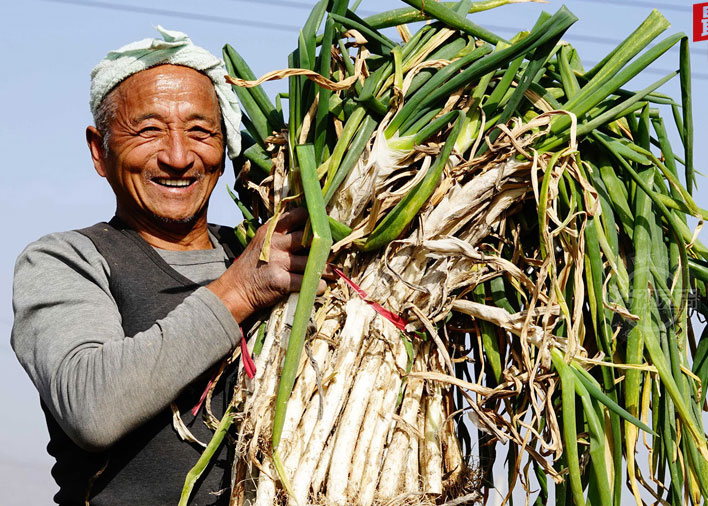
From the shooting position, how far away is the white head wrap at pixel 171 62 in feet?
5.41

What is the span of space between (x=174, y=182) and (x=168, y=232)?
118 millimetres

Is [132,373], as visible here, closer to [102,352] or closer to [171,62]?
[102,352]

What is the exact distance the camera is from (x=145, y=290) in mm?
1487

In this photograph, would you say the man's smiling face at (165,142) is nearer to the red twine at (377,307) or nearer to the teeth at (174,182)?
the teeth at (174,182)

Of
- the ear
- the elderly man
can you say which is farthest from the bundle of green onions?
the ear

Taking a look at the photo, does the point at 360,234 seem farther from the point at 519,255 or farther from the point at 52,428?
the point at 52,428

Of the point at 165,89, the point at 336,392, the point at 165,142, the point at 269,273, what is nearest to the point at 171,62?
the point at 165,89

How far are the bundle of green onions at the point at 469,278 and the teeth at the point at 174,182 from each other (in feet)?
1.02

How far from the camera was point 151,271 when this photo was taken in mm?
1527

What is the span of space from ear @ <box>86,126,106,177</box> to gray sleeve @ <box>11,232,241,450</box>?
0.40 metres

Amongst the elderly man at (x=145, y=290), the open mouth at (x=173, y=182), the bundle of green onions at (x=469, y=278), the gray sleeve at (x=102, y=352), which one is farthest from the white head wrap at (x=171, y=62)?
the gray sleeve at (x=102, y=352)

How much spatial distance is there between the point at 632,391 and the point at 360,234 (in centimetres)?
51

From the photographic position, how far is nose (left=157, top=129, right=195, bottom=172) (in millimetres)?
1617

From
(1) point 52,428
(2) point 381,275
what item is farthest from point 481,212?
(1) point 52,428
